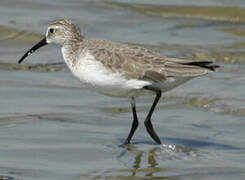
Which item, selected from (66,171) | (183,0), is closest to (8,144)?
(66,171)

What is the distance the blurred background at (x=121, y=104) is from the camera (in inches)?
328

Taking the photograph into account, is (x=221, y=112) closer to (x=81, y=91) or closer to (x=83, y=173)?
(x=81, y=91)

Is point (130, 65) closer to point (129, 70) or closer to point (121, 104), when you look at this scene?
point (129, 70)

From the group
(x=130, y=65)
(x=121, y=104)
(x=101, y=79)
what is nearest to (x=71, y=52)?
(x=101, y=79)

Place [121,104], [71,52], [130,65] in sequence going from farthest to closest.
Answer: [121,104], [71,52], [130,65]

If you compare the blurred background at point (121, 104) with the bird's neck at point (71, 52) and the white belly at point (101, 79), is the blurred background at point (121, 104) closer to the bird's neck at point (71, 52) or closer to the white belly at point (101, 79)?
the white belly at point (101, 79)

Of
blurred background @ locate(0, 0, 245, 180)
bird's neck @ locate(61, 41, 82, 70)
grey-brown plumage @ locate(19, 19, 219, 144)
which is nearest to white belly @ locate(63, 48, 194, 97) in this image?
grey-brown plumage @ locate(19, 19, 219, 144)

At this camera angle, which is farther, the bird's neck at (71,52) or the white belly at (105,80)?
the bird's neck at (71,52)

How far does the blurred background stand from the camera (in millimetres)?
8344

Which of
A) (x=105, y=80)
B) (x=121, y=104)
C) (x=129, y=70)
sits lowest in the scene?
(x=121, y=104)

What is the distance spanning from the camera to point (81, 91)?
1171 cm

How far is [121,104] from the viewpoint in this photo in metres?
11.1

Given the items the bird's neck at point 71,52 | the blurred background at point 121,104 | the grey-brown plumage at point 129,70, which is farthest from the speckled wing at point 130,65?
the blurred background at point 121,104

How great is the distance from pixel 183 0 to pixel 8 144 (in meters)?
8.85
